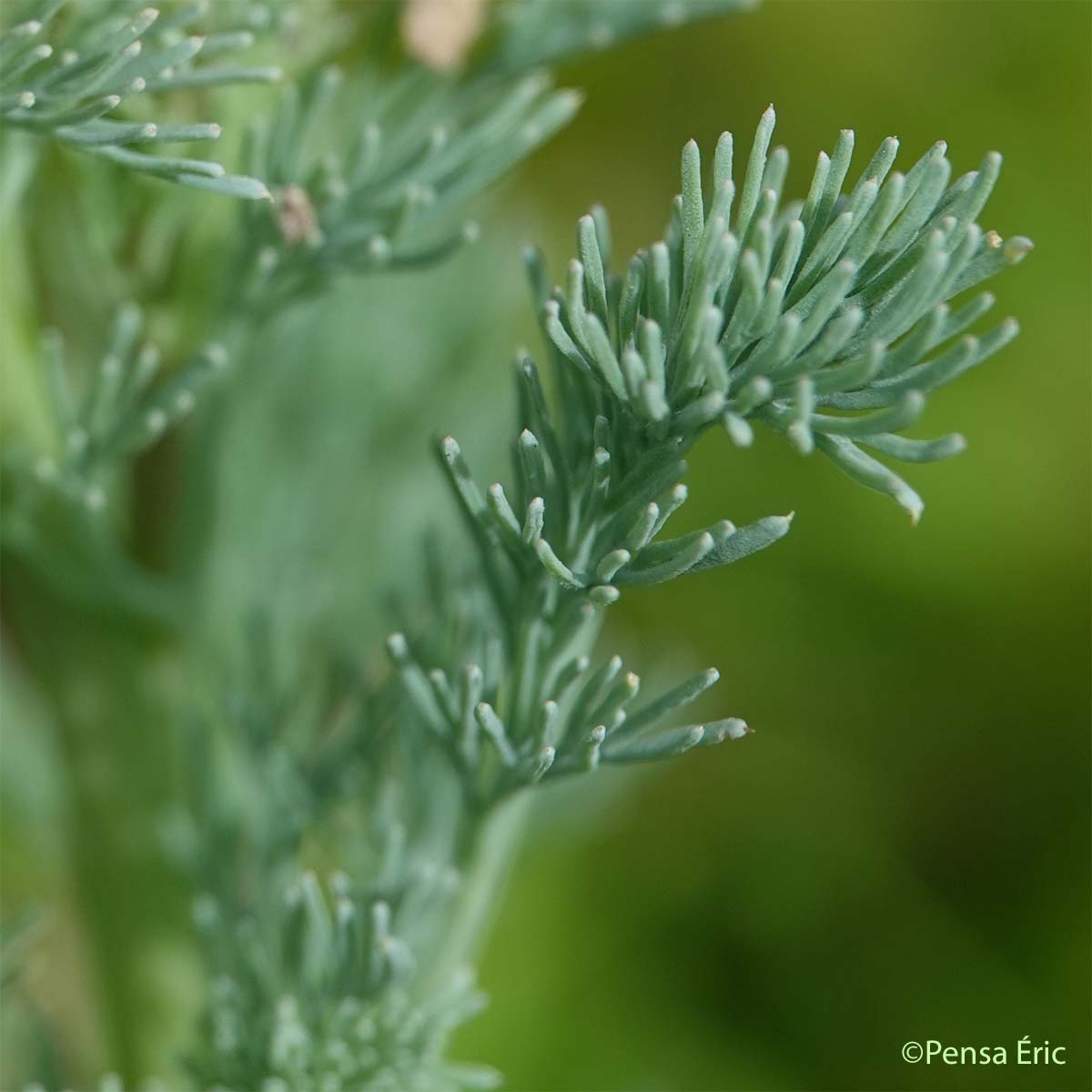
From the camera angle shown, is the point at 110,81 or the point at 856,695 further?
the point at 856,695

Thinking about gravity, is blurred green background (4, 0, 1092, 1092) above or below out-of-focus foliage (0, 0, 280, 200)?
below

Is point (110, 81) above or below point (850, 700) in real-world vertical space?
above

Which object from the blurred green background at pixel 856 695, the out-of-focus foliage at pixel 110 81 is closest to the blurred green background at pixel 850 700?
the blurred green background at pixel 856 695

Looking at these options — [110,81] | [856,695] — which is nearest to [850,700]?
[856,695]

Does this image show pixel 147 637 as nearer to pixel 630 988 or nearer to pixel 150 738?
pixel 150 738

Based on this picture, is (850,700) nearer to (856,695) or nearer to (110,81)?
(856,695)

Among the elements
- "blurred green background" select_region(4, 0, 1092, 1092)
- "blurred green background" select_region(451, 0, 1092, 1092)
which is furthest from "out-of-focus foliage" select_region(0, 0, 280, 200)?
"blurred green background" select_region(451, 0, 1092, 1092)

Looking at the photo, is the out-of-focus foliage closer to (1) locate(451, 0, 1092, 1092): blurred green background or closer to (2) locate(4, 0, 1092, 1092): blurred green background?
(2) locate(4, 0, 1092, 1092): blurred green background

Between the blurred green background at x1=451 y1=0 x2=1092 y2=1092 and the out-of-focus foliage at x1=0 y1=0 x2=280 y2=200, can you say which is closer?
the out-of-focus foliage at x1=0 y1=0 x2=280 y2=200

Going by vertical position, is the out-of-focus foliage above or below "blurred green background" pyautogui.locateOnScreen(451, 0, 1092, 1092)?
above
